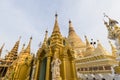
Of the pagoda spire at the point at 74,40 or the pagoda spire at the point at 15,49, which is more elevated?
the pagoda spire at the point at 74,40

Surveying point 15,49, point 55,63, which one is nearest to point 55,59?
point 55,63

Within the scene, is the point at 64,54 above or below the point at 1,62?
below

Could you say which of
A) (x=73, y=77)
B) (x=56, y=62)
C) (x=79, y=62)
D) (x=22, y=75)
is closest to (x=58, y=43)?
(x=56, y=62)

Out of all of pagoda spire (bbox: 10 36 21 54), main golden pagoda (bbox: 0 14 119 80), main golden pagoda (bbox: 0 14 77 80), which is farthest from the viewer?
pagoda spire (bbox: 10 36 21 54)

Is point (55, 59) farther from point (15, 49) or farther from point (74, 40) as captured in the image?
point (74, 40)

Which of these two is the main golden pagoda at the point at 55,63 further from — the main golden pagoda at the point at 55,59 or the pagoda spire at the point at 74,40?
the pagoda spire at the point at 74,40

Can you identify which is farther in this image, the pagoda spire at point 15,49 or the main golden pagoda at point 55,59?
the pagoda spire at point 15,49

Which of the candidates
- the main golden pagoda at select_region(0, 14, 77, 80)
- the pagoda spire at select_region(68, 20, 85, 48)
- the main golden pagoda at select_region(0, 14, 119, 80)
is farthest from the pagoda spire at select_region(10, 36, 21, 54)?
the main golden pagoda at select_region(0, 14, 77, 80)

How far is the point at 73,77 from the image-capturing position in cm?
687

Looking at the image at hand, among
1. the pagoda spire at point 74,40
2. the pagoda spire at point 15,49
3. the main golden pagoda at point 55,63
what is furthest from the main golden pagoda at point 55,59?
the pagoda spire at point 74,40

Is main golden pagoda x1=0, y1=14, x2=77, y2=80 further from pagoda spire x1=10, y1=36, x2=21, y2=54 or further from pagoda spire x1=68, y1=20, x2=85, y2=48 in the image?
pagoda spire x1=68, y1=20, x2=85, y2=48

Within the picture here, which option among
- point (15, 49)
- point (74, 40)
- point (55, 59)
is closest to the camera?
point (55, 59)

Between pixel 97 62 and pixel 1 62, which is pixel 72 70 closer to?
pixel 97 62

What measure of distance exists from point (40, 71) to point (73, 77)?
6.96 ft
